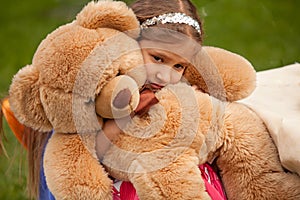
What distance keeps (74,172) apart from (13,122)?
0.65 m

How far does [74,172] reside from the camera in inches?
52.2

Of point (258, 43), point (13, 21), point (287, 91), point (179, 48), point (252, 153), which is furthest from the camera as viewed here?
point (13, 21)

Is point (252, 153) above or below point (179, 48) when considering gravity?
below

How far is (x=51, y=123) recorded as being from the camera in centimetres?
136

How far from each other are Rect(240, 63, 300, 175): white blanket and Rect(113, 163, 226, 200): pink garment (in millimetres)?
142

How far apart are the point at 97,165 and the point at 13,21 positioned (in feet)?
10.1

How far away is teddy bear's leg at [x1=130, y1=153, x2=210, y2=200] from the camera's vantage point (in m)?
1.27

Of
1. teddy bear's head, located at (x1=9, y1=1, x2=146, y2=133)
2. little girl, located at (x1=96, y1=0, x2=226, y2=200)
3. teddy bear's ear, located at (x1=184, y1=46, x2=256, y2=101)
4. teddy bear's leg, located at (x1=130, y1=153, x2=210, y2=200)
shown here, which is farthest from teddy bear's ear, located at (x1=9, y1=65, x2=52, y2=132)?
teddy bear's ear, located at (x1=184, y1=46, x2=256, y2=101)

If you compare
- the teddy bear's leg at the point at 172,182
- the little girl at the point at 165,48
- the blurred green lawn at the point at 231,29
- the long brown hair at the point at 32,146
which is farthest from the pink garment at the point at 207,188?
the blurred green lawn at the point at 231,29

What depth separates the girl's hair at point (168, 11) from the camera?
153 centimetres

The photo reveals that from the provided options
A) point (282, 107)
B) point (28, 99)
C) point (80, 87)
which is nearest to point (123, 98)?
point (80, 87)

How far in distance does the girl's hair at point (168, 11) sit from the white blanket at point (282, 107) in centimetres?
19

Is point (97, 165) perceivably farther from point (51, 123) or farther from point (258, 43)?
point (258, 43)

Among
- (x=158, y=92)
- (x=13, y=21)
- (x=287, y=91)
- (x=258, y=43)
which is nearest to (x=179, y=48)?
(x=158, y=92)
